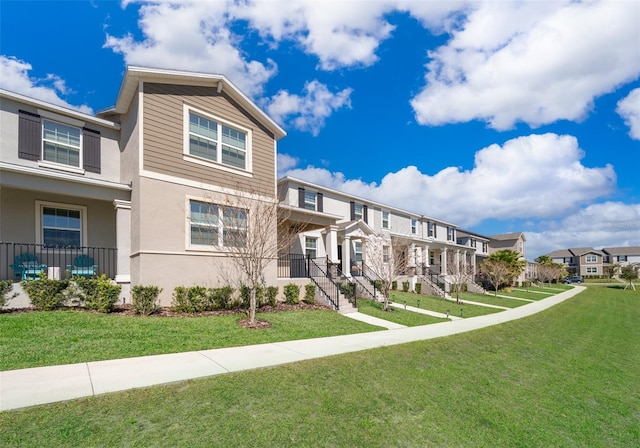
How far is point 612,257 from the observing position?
8400cm

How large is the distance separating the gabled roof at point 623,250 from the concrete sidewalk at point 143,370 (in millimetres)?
102759

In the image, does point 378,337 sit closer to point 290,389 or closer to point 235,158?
point 290,389

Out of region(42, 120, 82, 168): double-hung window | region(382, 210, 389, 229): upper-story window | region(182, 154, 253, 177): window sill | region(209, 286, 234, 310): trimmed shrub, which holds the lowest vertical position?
region(209, 286, 234, 310): trimmed shrub

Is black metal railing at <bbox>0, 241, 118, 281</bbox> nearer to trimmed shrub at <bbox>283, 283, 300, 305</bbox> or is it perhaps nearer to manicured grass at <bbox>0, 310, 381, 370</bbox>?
manicured grass at <bbox>0, 310, 381, 370</bbox>

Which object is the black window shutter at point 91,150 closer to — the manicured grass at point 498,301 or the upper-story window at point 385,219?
the upper-story window at point 385,219

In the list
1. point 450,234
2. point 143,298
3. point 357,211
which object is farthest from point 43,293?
point 450,234

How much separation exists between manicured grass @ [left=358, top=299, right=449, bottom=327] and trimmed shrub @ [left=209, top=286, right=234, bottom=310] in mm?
5760

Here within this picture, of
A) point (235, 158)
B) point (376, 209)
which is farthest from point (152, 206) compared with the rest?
point (376, 209)

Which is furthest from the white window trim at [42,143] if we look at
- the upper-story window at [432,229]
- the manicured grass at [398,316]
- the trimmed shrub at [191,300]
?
the upper-story window at [432,229]

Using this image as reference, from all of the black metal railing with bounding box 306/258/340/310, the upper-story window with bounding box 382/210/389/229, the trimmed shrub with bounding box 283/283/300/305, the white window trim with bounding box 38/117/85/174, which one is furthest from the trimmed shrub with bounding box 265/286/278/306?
the upper-story window with bounding box 382/210/389/229

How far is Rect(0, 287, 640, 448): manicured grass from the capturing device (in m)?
3.92

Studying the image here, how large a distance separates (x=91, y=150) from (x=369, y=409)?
12975mm

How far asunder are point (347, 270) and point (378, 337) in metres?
10.4

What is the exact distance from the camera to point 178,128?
12.2 metres
